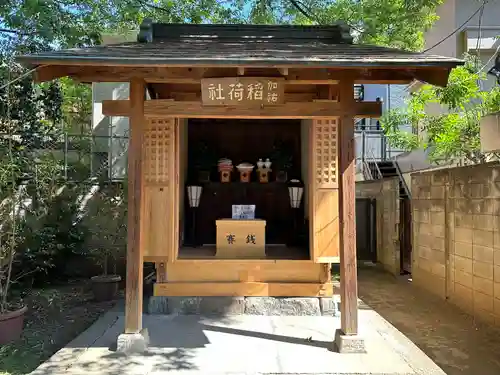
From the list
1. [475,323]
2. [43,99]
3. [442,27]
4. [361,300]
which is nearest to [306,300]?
[361,300]

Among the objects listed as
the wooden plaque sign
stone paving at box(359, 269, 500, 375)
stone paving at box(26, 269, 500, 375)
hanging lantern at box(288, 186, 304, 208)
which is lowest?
stone paving at box(359, 269, 500, 375)

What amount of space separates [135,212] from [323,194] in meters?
2.99

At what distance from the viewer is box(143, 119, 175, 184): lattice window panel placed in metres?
6.48

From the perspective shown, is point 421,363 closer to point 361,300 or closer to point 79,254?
point 361,300

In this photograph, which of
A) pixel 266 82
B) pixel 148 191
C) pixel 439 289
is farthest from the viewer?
pixel 439 289

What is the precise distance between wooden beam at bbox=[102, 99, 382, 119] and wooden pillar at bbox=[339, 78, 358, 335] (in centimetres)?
13

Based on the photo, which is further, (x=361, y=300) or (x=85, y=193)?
(x=85, y=193)

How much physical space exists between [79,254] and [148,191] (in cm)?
386

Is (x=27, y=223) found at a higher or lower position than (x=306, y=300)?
higher

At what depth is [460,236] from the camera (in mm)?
6992

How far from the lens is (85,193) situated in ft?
31.4

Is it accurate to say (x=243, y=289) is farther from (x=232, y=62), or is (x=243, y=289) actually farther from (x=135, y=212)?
(x=232, y=62)

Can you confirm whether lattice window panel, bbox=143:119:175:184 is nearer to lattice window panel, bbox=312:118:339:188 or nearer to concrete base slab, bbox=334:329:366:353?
lattice window panel, bbox=312:118:339:188

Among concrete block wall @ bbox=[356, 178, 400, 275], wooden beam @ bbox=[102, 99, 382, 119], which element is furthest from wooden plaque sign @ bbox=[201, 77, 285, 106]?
concrete block wall @ bbox=[356, 178, 400, 275]
